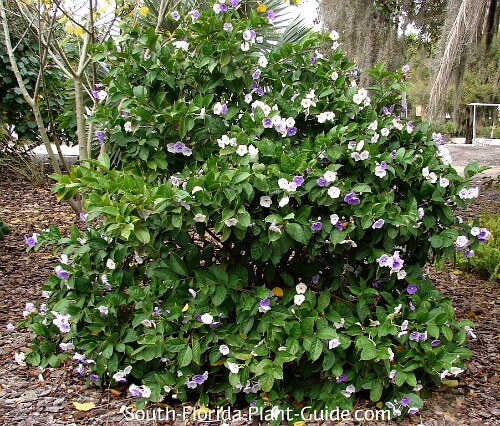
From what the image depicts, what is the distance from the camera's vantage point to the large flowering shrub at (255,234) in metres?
2.15

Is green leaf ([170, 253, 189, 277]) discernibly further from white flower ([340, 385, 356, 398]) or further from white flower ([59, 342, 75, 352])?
white flower ([340, 385, 356, 398])

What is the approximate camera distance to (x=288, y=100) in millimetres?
2525

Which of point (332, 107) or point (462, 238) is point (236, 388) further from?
point (332, 107)

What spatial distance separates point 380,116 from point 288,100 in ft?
1.47

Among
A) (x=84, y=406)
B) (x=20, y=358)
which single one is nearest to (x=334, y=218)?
(x=84, y=406)

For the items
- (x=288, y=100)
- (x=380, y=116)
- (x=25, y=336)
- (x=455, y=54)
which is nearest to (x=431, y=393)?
(x=380, y=116)

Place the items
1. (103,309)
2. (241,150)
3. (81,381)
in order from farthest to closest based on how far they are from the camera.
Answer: (81,381) < (103,309) < (241,150)

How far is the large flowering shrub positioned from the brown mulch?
103 mm

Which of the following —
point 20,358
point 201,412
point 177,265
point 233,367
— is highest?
point 177,265

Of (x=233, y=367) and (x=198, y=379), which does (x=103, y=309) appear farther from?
(x=233, y=367)

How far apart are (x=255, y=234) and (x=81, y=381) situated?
1185 millimetres

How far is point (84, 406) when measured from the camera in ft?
7.87

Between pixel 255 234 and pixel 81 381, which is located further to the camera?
pixel 81 381

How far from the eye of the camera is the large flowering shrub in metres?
2.15
